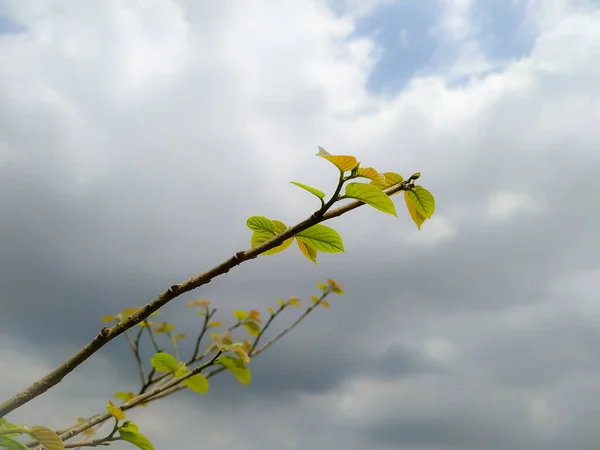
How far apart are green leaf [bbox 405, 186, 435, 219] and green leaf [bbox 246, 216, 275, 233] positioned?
36 centimetres

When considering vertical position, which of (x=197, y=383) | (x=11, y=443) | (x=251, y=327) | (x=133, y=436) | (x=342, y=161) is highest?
(x=251, y=327)

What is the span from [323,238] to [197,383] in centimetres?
108

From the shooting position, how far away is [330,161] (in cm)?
108

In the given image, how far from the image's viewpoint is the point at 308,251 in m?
1.29

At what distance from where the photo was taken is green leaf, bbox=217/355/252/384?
7.18ft

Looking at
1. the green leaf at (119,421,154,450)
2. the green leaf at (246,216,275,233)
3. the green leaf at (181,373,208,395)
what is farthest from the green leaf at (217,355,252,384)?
the green leaf at (246,216,275,233)

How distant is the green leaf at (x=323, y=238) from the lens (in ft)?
3.68

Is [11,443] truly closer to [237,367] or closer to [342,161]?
[342,161]

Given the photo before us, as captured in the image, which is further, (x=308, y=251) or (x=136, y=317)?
(x=308, y=251)

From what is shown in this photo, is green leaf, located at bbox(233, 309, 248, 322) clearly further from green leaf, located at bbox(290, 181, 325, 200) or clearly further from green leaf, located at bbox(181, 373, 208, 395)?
green leaf, located at bbox(290, 181, 325, 200)

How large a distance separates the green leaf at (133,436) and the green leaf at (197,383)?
459 millimetres

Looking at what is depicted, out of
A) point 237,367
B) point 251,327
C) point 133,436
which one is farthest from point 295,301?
point 133,436

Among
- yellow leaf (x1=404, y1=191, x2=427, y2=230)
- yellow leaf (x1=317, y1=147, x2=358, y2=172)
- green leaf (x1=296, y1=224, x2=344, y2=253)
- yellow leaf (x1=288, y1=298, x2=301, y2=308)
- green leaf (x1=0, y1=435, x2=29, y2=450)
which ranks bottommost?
green leaf (x1=0, y1=435, x2=29, y2=450)

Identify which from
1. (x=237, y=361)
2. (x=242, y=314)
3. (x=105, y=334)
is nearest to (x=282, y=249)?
(x=105, y=334)
